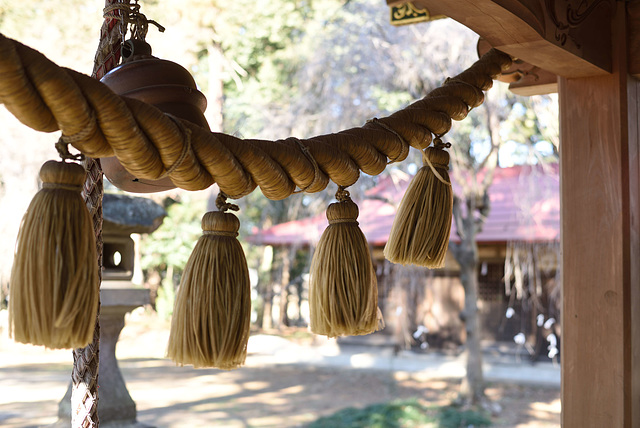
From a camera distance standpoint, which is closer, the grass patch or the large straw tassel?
the large straw tassel

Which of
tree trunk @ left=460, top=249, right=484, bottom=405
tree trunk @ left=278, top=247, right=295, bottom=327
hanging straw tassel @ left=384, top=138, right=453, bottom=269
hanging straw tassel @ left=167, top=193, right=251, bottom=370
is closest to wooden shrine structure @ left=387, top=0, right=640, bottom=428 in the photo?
hanging straw tassel @ left=384, top=138, right=453, bottom=269

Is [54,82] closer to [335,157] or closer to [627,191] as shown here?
[335,157]

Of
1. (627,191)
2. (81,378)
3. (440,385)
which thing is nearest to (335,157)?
Result: (81,378)

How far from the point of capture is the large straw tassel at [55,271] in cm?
51

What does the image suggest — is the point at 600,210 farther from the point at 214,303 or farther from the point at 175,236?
the point at 175,236

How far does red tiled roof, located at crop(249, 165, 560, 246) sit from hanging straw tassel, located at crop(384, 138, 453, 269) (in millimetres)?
4113

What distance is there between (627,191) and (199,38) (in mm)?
7076

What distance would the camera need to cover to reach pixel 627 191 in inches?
49.0

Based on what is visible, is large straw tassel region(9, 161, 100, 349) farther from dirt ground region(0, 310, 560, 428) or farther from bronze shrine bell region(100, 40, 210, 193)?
dirt ground region(0, 310, 560, 428)

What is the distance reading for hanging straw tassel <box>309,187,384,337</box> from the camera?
75cm

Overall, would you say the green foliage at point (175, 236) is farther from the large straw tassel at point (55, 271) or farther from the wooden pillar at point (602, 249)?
the large straw tassel at point (55, 271)

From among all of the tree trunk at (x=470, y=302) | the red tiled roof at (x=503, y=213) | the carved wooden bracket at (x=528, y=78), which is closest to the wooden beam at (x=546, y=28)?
the carved wooden bracket at (x=528, y=78)

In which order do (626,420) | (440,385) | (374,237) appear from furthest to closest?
(374,237) → (440,385) → (626,420)

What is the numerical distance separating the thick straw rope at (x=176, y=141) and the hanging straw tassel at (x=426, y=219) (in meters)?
0.08
